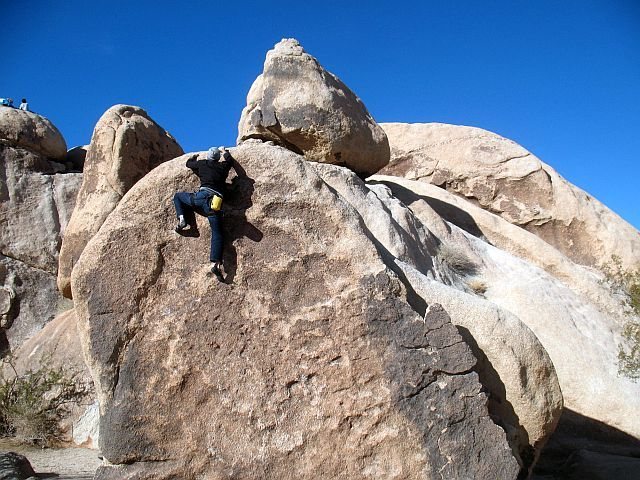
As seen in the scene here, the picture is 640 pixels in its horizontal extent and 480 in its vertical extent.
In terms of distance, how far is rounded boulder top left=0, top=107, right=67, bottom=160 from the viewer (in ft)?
32.0

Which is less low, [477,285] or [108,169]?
[477,285]

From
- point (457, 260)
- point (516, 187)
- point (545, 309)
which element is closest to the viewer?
point (545, 309)

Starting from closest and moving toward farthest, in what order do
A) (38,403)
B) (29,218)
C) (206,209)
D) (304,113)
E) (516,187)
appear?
(206,209), (38,403), (304,113), (29,218), (516,187)

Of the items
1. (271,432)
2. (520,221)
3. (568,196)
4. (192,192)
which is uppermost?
(568,196)

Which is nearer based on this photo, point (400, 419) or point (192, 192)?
point (400, 419)

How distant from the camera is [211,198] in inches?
145

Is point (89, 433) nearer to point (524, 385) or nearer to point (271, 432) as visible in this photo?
point (271, 432)

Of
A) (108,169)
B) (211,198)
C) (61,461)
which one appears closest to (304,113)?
(108,169)

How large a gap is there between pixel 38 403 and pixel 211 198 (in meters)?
4.54

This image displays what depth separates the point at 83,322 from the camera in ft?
12.1

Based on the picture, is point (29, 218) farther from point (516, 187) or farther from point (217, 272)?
point (516, 187)

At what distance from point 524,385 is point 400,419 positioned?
107cm

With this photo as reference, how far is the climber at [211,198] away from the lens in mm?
3658

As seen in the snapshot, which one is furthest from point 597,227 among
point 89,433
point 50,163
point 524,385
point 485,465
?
point 50,163
